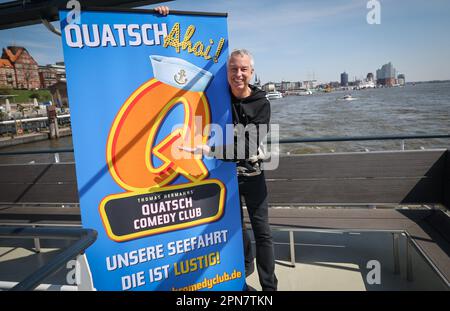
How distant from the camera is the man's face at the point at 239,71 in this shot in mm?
Answer: 2021

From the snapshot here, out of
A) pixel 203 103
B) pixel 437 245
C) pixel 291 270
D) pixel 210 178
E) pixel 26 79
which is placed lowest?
pixel 291 270

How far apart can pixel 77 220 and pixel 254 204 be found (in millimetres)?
2171

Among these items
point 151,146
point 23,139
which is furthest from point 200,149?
point 23,139

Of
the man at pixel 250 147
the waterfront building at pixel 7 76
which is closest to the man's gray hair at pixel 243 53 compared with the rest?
the man at pixel 250 147

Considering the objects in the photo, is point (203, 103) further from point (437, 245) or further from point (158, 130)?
point (437, 245)

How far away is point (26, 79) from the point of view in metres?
69.0

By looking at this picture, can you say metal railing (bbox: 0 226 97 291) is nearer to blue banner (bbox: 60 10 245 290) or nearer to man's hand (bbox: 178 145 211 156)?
blue banner (bbox: 60 10 245 290)

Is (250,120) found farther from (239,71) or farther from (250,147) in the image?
(239,71)

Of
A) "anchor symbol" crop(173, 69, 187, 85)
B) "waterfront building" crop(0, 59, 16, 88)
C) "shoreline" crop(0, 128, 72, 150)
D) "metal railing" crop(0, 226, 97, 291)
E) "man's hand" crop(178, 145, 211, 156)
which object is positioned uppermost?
"waterfront building" crop(0, 59, 16, 88)

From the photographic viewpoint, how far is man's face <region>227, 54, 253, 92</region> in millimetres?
2021

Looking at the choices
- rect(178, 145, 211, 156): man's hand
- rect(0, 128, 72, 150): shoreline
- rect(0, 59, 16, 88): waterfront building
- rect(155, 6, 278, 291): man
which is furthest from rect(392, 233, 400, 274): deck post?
rect(0, 59, 16, 88): waterfront building

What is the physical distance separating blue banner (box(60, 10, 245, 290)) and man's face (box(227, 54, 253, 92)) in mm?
67

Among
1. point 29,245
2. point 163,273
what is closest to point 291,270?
point 163,273

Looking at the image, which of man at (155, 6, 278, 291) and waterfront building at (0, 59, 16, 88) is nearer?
man at (155, 6, 278, 291)
